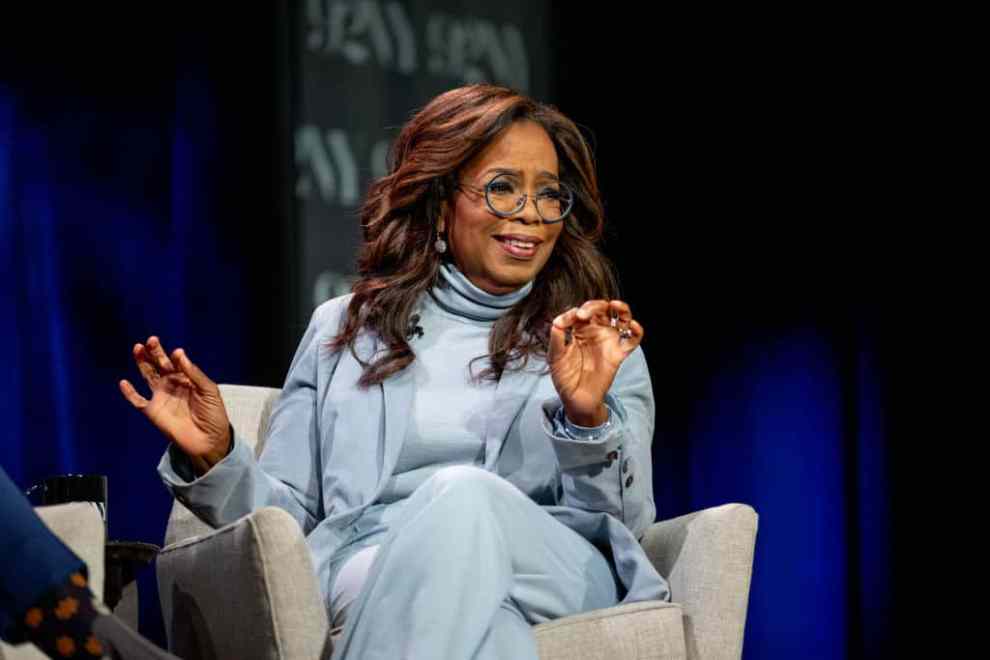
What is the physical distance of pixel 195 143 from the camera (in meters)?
3.20

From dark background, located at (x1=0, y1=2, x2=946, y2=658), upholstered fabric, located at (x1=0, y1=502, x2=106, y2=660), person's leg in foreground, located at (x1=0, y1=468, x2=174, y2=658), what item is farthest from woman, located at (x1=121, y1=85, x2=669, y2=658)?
dark background, located at (x1=0, y1=2, x2=946, y2=658)

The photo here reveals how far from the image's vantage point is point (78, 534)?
6.31ft

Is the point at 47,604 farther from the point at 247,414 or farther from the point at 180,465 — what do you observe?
the point at 247,414

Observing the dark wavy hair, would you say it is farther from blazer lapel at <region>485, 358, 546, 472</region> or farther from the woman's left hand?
the woman's left hand

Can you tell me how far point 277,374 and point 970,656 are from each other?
1.62 metres

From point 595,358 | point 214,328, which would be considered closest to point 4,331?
point 214,328

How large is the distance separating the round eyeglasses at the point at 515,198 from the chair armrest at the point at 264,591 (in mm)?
692

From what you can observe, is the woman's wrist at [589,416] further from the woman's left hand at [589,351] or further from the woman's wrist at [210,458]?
the woman's wrist at [210,458]

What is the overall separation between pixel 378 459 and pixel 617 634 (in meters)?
0.51

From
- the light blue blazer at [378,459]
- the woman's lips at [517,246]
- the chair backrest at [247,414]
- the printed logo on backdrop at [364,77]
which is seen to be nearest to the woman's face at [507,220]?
the woman's lips at [517,246]

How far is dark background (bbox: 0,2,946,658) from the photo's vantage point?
9.45ft

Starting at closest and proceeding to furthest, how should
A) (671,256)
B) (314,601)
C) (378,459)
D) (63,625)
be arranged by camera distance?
1. (63,625)
2. (314,601)
3. (378,459)
4. (671,256)

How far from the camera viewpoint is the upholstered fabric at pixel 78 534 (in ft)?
6.13

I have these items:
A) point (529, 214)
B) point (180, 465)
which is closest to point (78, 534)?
point (180, 465)
